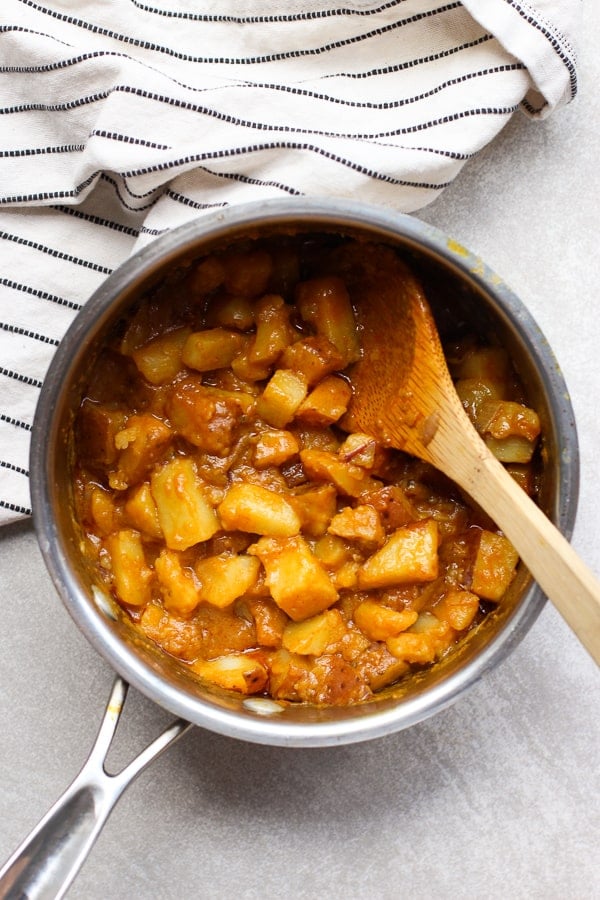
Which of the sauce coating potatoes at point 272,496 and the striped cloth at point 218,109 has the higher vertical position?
the striped cloth at point 218,109


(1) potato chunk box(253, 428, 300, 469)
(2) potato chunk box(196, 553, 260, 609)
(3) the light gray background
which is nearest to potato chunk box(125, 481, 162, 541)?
(2) potato chunk box(196, 553, 260, 609)

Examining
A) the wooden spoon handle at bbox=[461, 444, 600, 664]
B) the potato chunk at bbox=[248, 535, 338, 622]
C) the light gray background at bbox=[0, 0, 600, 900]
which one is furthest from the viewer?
the light gray background at bbox=[0, 0, 600, 900]

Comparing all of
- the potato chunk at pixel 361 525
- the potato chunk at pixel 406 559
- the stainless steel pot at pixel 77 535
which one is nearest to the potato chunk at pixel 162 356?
the stainless steel pot at pixel 77 535

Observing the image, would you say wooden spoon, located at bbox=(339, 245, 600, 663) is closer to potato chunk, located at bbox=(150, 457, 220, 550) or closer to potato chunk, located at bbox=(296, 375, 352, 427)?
potato chunk, located at bbox=(296, 375, 352, 427)

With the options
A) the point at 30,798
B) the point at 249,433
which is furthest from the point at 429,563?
the point at 30,798

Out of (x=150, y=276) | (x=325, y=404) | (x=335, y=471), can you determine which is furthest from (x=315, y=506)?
(x=150, y=276)

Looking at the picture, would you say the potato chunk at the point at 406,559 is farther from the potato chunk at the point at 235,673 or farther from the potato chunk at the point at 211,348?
the potato chunk at the point at 211,348

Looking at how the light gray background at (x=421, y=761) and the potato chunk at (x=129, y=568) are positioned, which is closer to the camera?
the potato chunk at (x=129, y=568)
